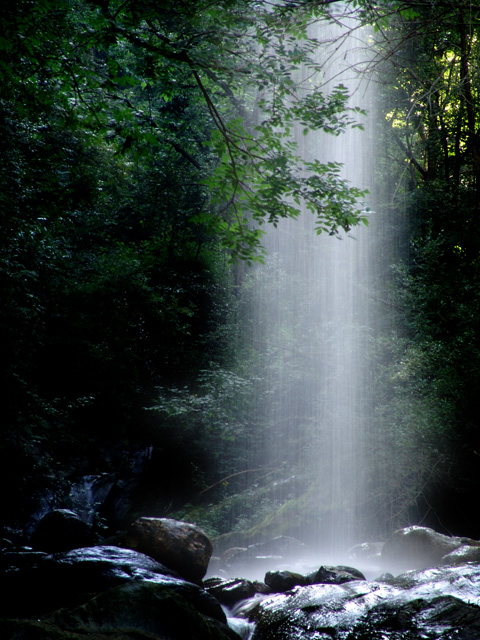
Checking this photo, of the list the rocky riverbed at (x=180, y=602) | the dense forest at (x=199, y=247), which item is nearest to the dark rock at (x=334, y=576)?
the rocky riverbed at (x=180, y=602)

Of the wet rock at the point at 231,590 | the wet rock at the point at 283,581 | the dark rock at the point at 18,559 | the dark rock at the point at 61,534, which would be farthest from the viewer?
the wet rock at the point at 283,581

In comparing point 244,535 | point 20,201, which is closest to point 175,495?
point 244,535

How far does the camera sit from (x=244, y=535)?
10.2 m

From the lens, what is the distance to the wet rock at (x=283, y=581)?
20.4ft

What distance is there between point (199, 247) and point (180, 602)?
12.3 meters

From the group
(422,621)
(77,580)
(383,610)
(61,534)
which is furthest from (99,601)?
(422,621)

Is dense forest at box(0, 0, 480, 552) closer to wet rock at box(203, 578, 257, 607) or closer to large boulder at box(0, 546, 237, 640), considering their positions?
large boulder at box(0, 546, 237, 640)

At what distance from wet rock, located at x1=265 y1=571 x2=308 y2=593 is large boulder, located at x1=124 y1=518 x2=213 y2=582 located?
1.30m

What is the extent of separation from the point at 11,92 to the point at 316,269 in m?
10.3

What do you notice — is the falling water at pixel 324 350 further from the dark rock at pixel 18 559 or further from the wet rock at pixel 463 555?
the dark rock at pixel 18 559

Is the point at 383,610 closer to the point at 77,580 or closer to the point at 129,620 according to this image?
the point at 129,620

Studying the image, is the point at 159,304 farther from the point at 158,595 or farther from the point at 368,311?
the point at 158,595

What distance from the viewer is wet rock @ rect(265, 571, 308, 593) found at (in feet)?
20.4

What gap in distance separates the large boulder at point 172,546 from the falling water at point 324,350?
5.12 metres
